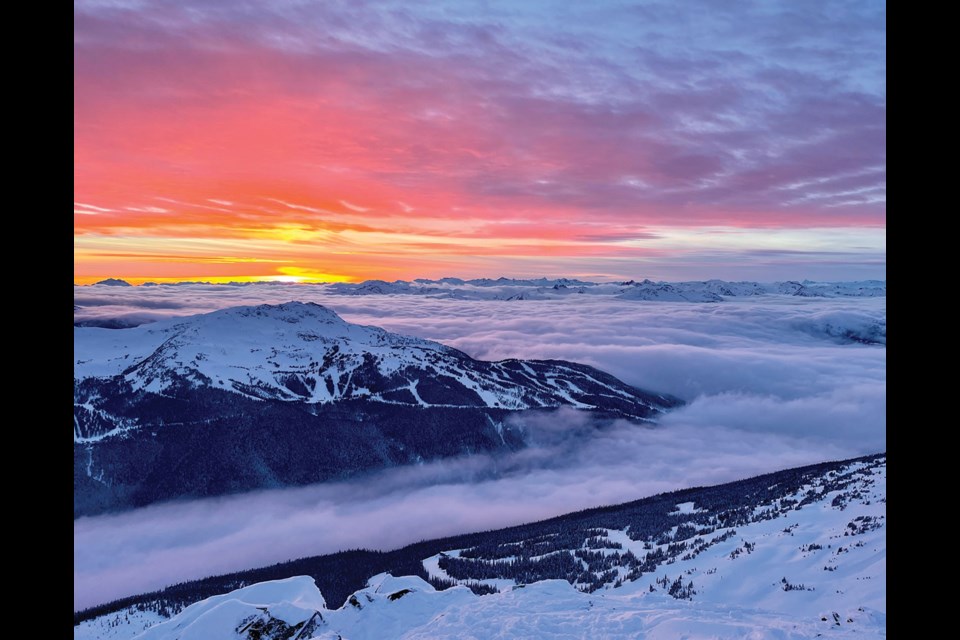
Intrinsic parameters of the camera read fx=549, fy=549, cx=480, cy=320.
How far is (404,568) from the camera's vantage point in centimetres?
10619

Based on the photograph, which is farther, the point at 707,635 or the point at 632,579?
Answer: the point at 632,579

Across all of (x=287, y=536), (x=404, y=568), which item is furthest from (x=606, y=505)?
(x=287, y=536)

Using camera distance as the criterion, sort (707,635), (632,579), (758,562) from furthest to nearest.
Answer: (632,579) → (758,562) → (707,635)
